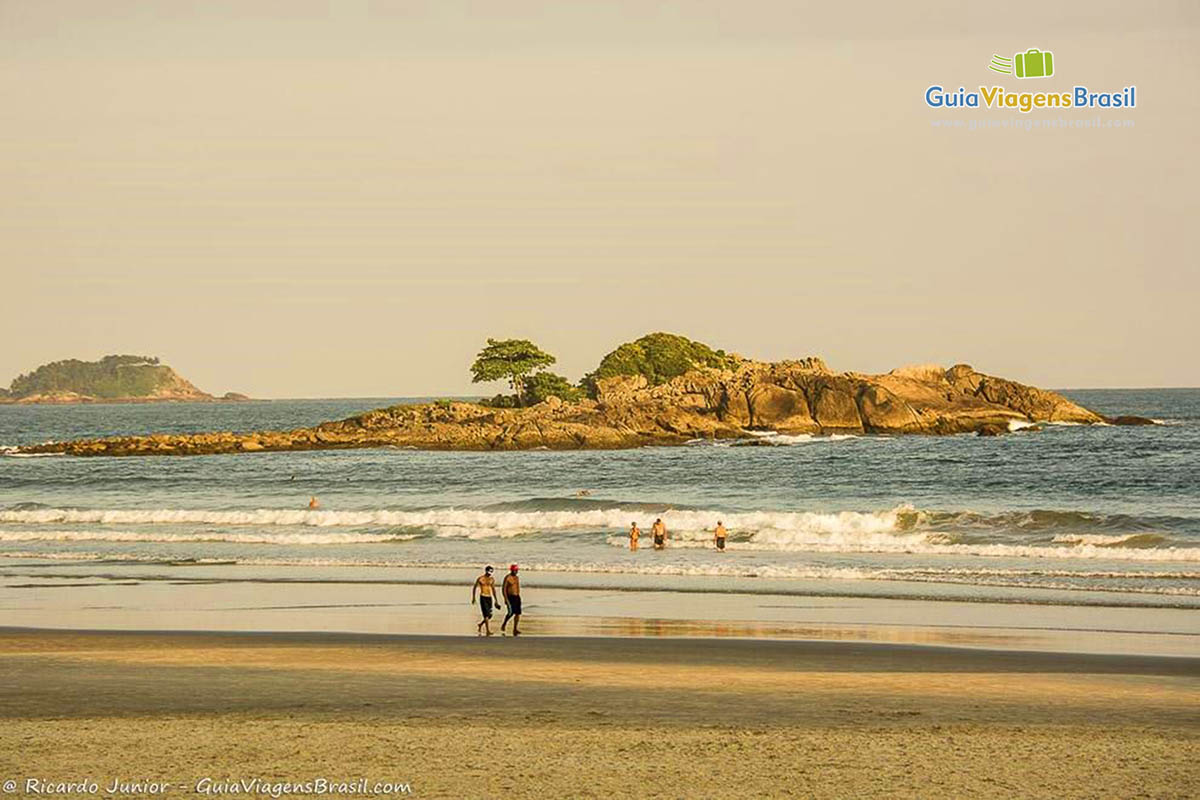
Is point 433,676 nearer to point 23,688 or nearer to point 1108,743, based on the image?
point 23,688

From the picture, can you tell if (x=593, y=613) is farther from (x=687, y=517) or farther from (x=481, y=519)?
(x=481, y=519)

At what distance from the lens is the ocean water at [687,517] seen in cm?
3628

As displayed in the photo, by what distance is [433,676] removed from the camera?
20.3m

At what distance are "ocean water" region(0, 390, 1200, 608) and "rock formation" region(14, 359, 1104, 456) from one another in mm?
11679

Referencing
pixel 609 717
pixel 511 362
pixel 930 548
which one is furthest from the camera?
pixel 511 362

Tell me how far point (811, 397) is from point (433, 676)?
96670 mm

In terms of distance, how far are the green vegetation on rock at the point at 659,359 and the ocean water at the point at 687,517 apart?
47082mm

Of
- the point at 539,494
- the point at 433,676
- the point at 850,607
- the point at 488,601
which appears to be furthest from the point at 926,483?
the point at 433,676

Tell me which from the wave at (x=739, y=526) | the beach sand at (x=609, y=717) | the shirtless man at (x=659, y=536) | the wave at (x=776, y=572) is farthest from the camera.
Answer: the shirtless man at (x=659, y=536)

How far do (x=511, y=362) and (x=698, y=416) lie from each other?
3105 cm

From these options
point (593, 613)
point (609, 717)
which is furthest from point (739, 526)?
point (609, 717)

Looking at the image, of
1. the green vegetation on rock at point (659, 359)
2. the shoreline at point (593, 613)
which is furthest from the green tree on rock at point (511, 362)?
the shoreline at point (593, 613)

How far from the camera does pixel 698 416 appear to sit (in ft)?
370

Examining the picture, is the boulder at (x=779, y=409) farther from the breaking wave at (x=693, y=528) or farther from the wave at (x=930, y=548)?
the wave at (x=930, y=548)
